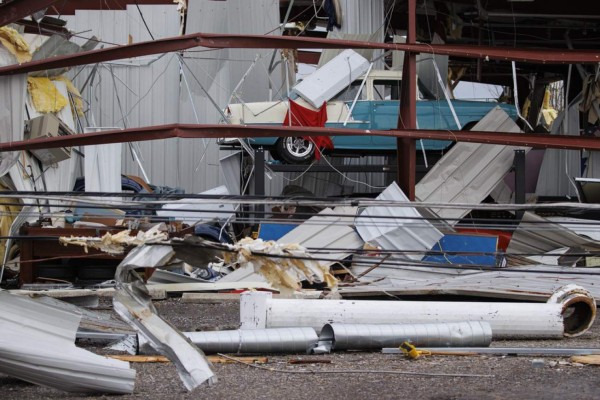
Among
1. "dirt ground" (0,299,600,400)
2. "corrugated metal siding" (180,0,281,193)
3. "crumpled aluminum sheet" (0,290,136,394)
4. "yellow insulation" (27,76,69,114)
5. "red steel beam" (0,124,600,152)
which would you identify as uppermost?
"corrugated metal siding" (180,0,281,193)

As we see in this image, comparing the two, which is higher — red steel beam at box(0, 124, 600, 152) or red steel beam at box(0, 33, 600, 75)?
red steel beam at box(0, 33, 600, 75)

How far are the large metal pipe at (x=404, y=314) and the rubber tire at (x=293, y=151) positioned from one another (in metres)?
8.78

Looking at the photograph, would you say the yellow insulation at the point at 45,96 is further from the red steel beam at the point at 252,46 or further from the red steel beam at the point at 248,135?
the red steel beam at the point at 248,135

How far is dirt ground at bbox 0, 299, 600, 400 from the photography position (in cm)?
798

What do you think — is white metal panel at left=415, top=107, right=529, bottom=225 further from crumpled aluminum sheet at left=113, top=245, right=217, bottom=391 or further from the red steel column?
crumpled aluminum sheet at left=113, top=245, right=217, bottom=391

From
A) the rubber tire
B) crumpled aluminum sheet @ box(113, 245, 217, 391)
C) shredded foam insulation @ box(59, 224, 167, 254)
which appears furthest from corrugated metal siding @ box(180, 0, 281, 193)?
crumpled aluminum sheet @ box(113, 245, 217, 391)

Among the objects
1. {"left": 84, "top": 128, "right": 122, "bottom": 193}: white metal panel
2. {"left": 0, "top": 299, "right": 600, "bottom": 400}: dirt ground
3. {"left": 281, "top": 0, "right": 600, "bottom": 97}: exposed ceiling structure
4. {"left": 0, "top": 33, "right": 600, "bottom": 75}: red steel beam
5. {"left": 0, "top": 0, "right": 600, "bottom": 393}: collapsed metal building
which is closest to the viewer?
{"left": 0, "top": 299, "right": 600, "bottom": 400}: dirt ground

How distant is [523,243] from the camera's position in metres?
16.5

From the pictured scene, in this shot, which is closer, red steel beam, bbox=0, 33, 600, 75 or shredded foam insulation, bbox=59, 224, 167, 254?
→ shredded foam insulation, bbox=59, 224, 167, 254

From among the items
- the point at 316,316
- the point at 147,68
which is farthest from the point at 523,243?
the point at 147,68

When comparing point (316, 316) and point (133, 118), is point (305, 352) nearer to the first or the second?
point (316, 316)

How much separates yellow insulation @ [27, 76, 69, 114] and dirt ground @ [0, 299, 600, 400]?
36.0ft

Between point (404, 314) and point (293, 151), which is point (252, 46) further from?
point (293, 151)

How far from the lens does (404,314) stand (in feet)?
35.2
